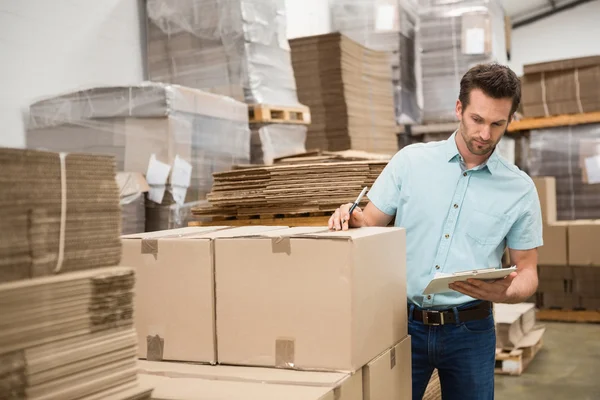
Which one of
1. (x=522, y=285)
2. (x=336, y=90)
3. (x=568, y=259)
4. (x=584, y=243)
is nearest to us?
(x=522, y=285)

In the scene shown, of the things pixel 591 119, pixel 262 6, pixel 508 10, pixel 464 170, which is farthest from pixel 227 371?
pixel 508 10

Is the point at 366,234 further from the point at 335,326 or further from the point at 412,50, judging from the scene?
the point at 412,50

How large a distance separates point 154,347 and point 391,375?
0.91 metres

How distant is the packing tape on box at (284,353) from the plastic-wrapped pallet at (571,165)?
704 cm

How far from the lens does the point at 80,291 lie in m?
1.71

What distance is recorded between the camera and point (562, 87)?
862 cm

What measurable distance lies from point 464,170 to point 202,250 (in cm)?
128

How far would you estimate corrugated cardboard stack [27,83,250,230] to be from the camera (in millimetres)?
4312

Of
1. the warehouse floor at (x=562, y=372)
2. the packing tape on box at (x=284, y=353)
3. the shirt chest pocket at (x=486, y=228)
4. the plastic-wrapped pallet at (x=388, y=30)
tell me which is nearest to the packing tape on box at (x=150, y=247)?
the packing tape on box at (x=284, y=353)

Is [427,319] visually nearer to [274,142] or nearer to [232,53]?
[274,142]

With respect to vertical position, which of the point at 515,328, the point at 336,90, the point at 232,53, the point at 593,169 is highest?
the point at 232,53

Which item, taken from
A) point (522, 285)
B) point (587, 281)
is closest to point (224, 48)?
point (522, 285)

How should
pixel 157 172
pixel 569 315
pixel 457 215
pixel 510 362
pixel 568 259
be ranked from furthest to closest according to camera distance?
pixel 569 315
pixel 568 259
pixel 510 362
pixel 157 172
pixel 457 215

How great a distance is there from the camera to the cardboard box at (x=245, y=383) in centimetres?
214
